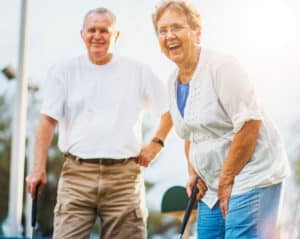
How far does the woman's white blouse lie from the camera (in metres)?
2.30

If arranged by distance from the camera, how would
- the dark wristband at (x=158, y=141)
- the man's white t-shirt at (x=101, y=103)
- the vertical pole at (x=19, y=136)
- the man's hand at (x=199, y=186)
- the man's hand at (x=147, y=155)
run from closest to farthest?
the man's hand at (x=199, y=186), the man's white t-shirt at (x=101, y=103), the man's hand at (x=147, y=155), the dark wristband at (x=158, y=141), the vertical pole at (x=19, y=136)

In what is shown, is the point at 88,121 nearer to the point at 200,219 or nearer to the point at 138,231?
the point at 138,231

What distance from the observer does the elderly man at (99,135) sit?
3.11 metres

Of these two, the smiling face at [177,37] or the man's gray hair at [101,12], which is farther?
the man's gray hair at [101,12]

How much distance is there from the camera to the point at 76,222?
3.09 metres

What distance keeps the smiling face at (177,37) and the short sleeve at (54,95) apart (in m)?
0.75

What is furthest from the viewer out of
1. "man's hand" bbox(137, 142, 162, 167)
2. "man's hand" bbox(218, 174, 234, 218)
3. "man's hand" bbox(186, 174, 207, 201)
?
"man's hand" bbox(137, 142, 162, 167)

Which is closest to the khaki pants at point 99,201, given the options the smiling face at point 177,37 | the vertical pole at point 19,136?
the smiling face at point 177,37

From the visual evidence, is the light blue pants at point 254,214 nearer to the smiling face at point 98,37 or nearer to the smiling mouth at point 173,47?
the smiling mouth at point 173,47

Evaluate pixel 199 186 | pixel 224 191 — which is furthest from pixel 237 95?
pixel 199 186

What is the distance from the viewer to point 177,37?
248 cm

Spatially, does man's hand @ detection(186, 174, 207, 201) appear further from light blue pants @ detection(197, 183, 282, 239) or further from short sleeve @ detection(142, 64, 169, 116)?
short sleeve @ detection(142, 64, 169, 116)

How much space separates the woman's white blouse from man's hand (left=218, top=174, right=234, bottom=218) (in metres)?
0.03

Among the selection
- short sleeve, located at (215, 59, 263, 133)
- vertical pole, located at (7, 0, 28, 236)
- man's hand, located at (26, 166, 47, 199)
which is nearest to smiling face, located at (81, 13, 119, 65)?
man's hand, located at (26, 166, 47, 199)
